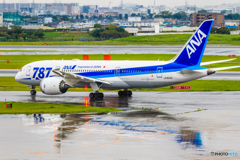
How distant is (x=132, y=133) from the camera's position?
2723 cm

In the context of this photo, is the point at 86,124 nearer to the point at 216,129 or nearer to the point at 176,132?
the point at 176,132

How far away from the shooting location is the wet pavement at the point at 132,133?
22.4 m

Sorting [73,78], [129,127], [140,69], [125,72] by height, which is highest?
[140,69]

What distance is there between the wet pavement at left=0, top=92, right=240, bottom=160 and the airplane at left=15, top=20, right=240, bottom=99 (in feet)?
10.5

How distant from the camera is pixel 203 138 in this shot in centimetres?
2570

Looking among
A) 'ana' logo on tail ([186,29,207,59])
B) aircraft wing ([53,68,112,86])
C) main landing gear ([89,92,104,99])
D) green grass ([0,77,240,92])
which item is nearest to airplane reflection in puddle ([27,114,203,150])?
aircraft wing ([53,68,112,86])

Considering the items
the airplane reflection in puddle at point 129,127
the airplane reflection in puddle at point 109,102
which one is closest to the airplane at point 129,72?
the airplane reflection in puddle at point 109,102

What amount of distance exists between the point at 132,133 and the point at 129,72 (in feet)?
59.5

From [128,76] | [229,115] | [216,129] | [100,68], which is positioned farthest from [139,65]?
[216,129]

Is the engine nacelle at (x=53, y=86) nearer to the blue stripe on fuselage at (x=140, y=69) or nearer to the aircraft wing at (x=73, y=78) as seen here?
the aircraft wing at (x=73, y=78)

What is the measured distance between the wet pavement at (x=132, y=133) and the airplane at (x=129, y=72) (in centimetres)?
319

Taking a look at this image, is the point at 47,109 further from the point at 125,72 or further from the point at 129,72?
the point at 129,72

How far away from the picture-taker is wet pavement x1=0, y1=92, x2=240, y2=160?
22.4 m

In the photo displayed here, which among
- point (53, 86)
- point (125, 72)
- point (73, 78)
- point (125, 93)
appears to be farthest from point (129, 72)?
point (53, 86)
